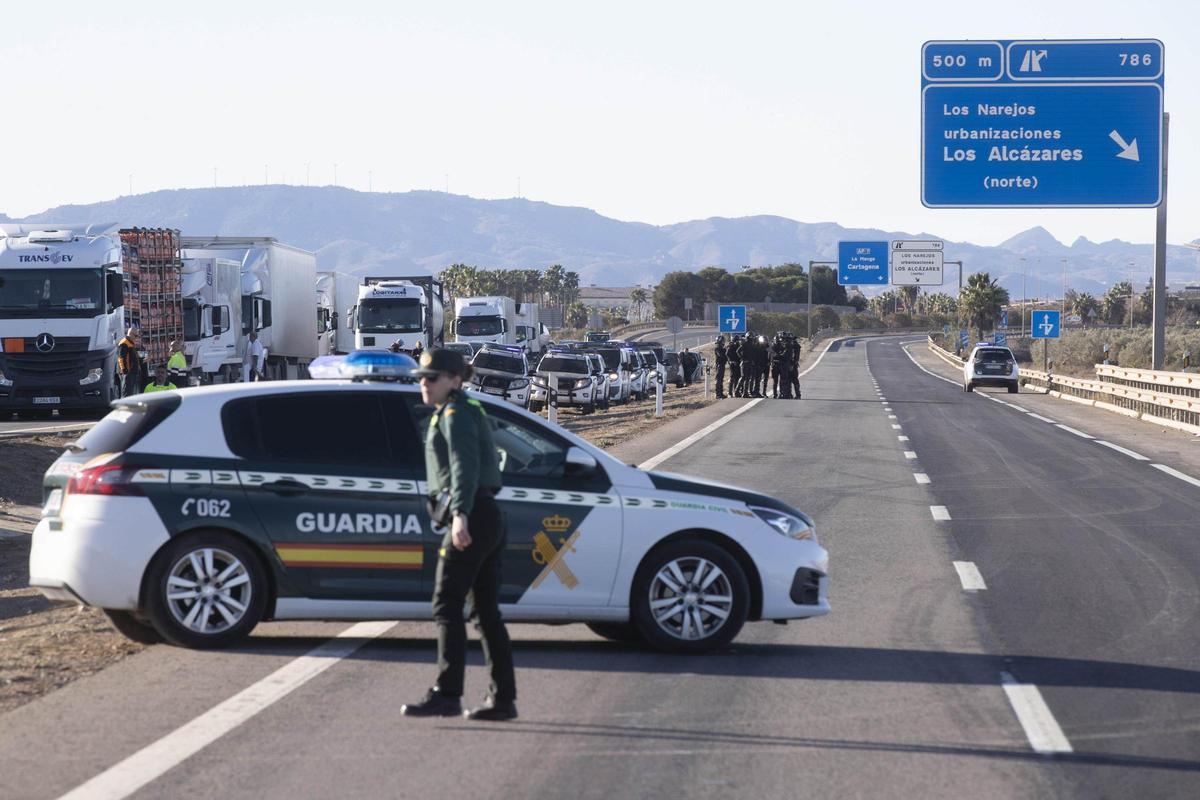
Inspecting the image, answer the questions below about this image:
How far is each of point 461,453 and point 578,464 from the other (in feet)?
6.74

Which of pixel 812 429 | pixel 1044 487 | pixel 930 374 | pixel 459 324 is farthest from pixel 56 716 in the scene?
pixel 930 374

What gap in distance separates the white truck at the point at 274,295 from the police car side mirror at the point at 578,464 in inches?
1332

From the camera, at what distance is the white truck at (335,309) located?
54.6 metres

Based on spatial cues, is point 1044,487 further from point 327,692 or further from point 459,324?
point 459,324

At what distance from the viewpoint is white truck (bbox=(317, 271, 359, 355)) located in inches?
2149

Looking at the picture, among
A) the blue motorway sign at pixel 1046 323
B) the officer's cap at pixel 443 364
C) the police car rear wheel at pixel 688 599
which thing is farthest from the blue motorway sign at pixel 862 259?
the officer's cap at pixel 443 364

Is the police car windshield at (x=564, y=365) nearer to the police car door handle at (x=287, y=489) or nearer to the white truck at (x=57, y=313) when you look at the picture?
the white truck at (x=57, y=313)

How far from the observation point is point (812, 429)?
33.6 meters

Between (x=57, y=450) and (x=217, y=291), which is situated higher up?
(x=217, y=291)

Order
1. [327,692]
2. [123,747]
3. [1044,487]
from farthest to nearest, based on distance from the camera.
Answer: [1044,487], [327,692], [123,747]

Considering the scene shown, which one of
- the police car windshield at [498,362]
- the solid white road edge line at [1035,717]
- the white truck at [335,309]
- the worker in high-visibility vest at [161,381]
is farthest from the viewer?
the white truck at [335,309]

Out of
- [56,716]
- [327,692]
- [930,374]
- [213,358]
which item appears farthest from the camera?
[930,374]

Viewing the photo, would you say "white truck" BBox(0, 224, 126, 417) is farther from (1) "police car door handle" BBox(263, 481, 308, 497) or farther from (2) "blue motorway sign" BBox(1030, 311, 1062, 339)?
(2) "blue motorway sign" BBox(1030, 311, 1062, 339)

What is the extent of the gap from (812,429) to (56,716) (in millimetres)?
26655
